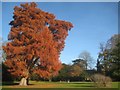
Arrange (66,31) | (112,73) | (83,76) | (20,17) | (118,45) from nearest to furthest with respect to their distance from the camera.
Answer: (20,17)
(66,31)
(118,45)
(112,73)
(83,76)

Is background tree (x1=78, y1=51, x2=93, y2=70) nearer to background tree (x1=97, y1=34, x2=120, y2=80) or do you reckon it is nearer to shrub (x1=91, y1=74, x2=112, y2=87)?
background tree (x1=97, y1=34, x2=120, y2=80)

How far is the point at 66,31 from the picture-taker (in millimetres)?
15102

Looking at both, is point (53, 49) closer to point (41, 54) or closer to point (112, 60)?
point (41, 54)

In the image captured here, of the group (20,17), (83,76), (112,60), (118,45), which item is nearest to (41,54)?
(20,17)

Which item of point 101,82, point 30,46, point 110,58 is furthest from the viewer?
point 110,58

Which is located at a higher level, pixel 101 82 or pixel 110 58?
pixel 110 58

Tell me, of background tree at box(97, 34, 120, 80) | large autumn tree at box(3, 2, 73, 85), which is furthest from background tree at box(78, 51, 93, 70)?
large autumn tree at box(3, 2, 73, 85)

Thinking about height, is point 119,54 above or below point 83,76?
above

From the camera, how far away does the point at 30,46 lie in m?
13.1

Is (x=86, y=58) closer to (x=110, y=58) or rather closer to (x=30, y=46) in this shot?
(x=110, y=58)

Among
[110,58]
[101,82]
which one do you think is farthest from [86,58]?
[101,82]

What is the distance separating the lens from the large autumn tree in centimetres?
1312

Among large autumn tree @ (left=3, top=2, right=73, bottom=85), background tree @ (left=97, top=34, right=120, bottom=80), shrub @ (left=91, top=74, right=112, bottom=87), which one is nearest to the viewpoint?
shrub @ (left=91, top=74, right=112, bottom=87)

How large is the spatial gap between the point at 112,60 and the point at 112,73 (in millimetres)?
1212
